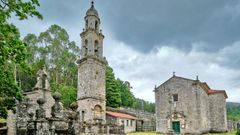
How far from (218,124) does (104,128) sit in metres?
20.2

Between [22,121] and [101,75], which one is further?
[101,75]

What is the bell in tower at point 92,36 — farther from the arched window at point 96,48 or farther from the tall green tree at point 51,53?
the tall green tree at point 51,53

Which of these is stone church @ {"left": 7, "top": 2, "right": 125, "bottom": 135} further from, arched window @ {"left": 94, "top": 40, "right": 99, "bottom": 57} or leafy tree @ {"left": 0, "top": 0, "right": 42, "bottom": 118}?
leafy tree @ {"left": 0, "top": 0, "right": 42, "bottom": 118}

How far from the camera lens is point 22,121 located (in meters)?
16.4

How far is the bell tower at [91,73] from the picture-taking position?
1191 inches

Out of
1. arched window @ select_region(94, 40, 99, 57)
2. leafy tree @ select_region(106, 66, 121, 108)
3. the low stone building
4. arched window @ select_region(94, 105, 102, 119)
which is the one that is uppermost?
arched window @ select_region(94, 40, 99, 57)

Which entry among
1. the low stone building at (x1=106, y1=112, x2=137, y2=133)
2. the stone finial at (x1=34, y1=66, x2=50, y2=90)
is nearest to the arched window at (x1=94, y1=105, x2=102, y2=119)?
the low stone building at (x1=106, y1=112, x2=137, y2=133)

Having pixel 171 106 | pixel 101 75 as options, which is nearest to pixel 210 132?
pixel 171 106

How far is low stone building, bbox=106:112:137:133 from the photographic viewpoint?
32.6 meters

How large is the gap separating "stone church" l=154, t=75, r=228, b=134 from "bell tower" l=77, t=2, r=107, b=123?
8249mm

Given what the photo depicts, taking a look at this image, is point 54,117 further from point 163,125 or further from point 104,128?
point 163,125

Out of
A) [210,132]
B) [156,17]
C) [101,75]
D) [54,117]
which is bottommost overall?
[210,132]

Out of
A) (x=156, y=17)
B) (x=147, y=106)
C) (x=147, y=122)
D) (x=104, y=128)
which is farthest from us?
(x=147, y=106)

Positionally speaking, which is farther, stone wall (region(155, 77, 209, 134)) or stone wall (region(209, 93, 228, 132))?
stone wall (region(209, 93, 228, 132))
